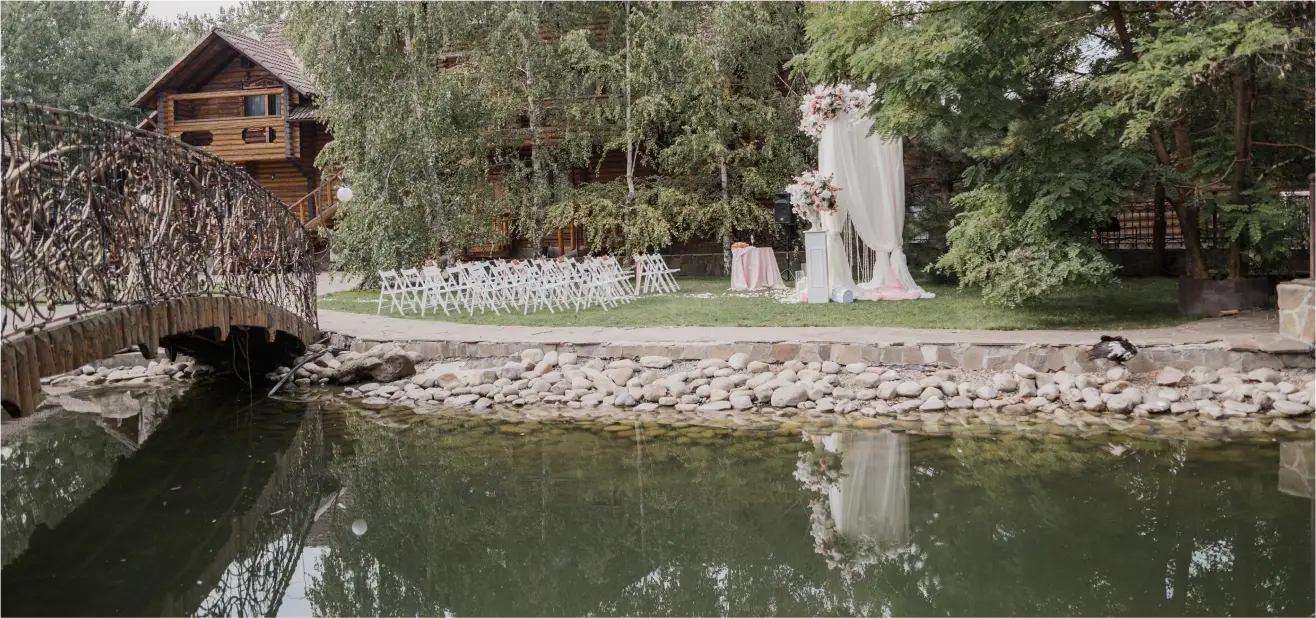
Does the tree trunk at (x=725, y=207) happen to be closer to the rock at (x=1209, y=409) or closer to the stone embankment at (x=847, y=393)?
the stone embankment at (x=847, y=393)

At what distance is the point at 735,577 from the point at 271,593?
2489 millimetres

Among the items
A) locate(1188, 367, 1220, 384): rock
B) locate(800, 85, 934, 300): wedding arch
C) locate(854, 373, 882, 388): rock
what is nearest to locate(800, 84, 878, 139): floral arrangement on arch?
locate(800, 85, 934, 300): wedding arch

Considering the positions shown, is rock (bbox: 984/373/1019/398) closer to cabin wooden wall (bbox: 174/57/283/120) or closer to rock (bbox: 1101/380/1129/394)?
rock (bbox: 1101/380/1129/394)

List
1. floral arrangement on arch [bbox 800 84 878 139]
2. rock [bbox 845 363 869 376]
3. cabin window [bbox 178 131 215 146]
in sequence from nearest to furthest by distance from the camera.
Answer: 1. rock [bbox 845 363 869 376]
2. floral arrangement on arch [bbox 800 84 878 139]
3. cabin window [bbox 178 131 215 146]

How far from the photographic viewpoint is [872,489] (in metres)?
6.79

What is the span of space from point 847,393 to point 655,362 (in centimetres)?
201

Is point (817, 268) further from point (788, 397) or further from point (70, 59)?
point (70, 59)

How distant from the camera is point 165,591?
549 centimetres

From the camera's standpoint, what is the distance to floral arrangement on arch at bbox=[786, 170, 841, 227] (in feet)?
44.8

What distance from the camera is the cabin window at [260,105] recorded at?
26.4 meters

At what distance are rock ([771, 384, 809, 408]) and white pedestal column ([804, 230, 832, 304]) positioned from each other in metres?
4.69

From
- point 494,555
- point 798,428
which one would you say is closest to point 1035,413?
point 798,428

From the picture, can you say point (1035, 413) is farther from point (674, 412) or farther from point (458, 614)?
point (458, 614)

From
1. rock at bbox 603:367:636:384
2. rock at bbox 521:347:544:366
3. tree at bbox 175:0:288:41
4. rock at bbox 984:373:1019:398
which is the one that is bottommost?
rock at bbox 984:373:1019:398
